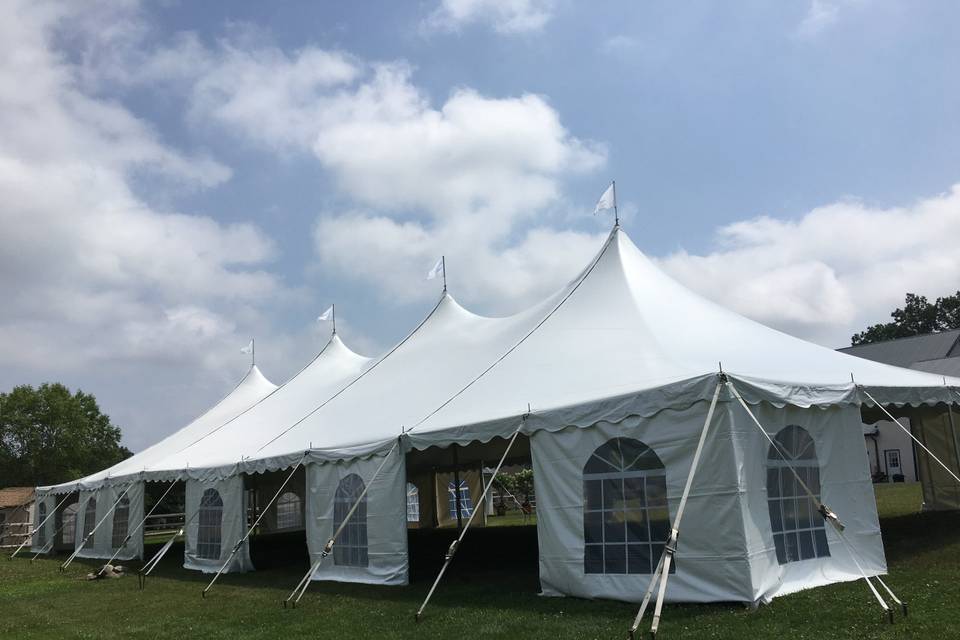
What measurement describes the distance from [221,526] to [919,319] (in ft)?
175

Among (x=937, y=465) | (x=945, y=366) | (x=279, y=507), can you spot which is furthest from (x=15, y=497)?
(x=945, y=366)

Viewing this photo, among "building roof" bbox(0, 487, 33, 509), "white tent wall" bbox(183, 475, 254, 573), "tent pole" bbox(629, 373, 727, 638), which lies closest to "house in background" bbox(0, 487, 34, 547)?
"building roof" bbox(0, 487, 33, 509)

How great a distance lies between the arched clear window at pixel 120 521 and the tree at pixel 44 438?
28.3 m

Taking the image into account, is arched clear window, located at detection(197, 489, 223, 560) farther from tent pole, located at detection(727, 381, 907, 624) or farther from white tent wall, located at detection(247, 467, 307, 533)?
tent pole, located at detection(727, 381, 907, 624)

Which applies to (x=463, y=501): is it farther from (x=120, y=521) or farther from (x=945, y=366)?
(x=945, y=366)

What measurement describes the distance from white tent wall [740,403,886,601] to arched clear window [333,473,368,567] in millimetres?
4563

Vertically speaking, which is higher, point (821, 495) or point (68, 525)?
point (821, 495)

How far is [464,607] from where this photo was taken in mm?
7477

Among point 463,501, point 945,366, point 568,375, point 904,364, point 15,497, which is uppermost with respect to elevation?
point 904,364

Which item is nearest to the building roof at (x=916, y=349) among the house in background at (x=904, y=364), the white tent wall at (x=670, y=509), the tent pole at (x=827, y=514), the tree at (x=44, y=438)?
the house in background at (x=904, y=364)

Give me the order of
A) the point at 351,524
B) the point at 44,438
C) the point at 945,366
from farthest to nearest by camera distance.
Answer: the point at 44,438, the point at 945,366, the point at 351,524

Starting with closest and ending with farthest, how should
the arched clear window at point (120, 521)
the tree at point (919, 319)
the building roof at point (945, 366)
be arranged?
the arched clear window at point (120, 521) → the building roof at point (945, 366) → the tree at point (919, 319)

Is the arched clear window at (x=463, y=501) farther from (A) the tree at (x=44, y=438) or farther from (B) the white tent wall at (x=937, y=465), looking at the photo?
(A) the tree at (x=44, y=438)

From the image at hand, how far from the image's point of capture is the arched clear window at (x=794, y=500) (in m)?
6.92
